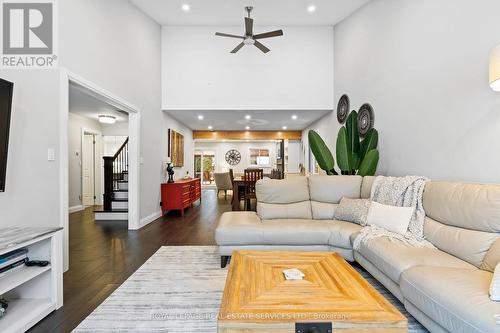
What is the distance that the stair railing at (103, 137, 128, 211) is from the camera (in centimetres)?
523

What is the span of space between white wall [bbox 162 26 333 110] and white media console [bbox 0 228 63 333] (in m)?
3.97

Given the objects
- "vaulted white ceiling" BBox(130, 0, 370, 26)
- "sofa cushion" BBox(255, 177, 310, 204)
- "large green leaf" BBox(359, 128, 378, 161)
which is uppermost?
"vaulted white ceiling" BBox(130, 0, 370, 26)

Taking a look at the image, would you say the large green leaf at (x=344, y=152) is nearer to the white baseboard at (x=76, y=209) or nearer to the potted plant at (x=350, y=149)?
the potted plant at (x=350, y=149)

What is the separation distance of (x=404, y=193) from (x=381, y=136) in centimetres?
159

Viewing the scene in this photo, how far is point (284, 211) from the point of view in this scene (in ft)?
10.6

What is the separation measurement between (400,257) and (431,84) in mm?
2194

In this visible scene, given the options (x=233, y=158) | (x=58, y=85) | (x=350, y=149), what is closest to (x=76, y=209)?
(x=58, y=85)

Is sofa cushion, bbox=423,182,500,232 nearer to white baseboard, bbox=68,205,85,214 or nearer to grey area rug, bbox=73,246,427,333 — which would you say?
grey area rug, bbox=73,246,427,333

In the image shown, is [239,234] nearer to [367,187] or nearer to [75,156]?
[367,187]

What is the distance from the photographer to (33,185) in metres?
2.35

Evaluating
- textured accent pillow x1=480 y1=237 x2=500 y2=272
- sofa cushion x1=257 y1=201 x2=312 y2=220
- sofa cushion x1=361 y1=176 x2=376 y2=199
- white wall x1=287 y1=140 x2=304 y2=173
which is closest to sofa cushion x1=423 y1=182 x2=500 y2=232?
textured accent pillow x1=480 y1=237 x2=500 y2=272

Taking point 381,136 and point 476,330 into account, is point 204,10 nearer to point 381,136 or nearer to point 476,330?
point 381,136

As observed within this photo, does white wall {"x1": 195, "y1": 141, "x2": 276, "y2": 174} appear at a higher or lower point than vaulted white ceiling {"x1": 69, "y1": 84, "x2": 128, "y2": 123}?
lower

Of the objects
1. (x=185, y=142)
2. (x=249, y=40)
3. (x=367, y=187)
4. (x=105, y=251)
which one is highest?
(x=249, y=40)
